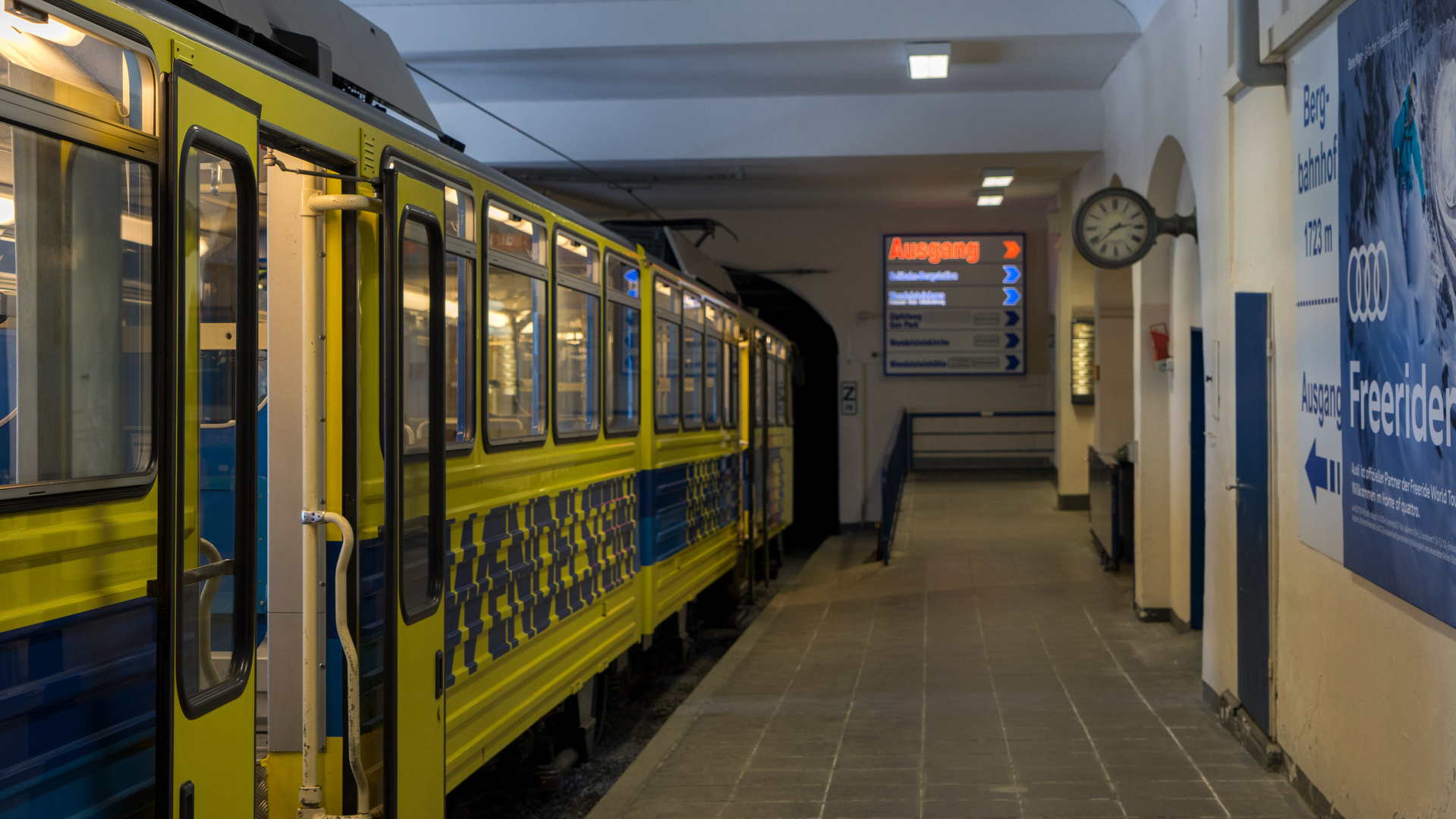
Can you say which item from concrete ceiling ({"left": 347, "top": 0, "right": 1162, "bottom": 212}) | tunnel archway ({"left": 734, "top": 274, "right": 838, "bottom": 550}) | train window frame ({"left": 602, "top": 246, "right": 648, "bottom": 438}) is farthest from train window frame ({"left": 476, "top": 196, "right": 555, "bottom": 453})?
tunnel archway ({"left": 734, "top": 274, "right": 838, "bottom": 550})

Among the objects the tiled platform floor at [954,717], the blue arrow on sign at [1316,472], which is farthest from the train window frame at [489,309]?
the blue arrow on sign at [1316,472]

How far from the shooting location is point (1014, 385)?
19219mm

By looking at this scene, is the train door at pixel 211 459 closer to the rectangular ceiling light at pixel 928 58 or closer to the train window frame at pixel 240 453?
the train window frame at pixel 240 453

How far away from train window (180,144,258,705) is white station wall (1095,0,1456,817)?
313cm

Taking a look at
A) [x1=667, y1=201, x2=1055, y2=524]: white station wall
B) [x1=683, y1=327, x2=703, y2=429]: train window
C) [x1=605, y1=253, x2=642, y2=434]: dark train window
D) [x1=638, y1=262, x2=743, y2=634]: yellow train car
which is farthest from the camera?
[x1=667, y1=201, x2=1055, y2=524]: white station wall

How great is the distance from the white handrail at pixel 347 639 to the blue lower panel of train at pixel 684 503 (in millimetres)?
3488

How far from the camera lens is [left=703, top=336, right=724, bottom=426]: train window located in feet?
29.3

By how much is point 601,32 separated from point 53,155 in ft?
25.2

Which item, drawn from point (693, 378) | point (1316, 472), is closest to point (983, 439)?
point (693, 378)

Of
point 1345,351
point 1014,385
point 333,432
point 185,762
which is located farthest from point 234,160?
point 1014,385

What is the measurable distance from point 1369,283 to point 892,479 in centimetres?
1092

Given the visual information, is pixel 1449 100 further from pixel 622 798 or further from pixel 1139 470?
pixel 1139 470

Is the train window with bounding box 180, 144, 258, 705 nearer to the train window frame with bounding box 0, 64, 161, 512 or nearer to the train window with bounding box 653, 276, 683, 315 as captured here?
the train window frame with bounding box 0, 64, 161, 512

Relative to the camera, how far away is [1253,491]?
5332 millimetres
